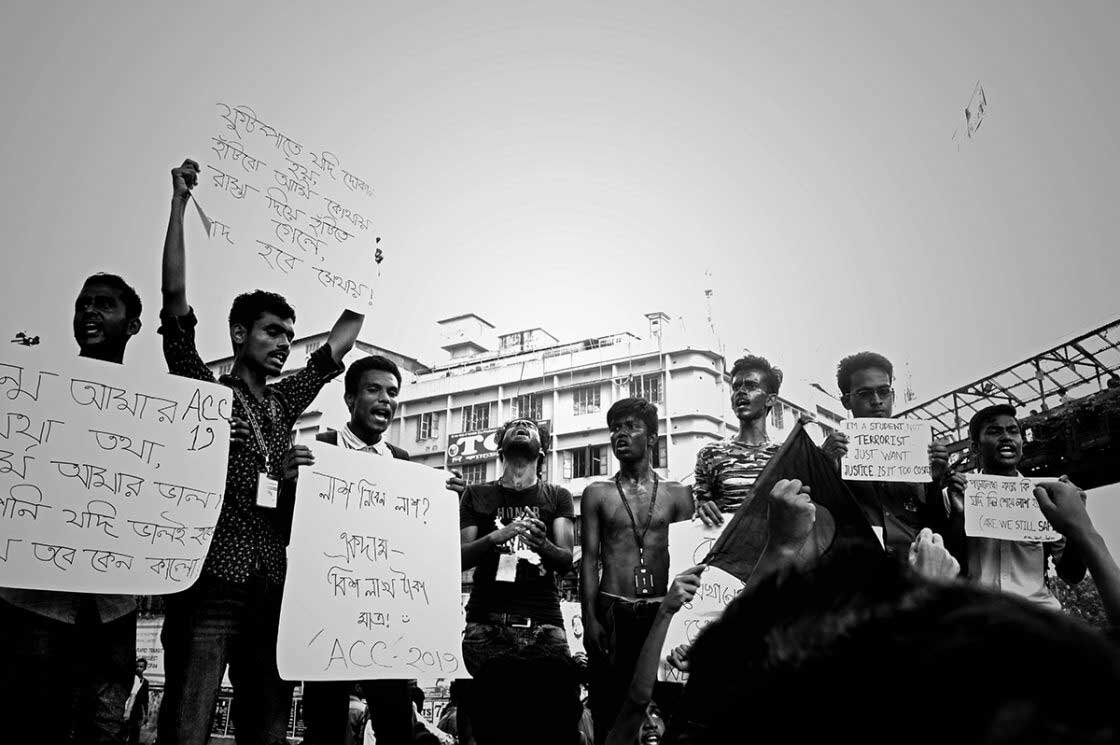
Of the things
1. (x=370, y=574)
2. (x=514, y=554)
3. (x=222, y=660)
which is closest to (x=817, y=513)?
(x=514, y=554)

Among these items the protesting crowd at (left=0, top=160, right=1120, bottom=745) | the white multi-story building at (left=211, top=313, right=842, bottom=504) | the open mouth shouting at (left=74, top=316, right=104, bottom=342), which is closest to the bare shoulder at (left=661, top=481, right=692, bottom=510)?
the protesting crowd at (left=0, top=160, right=1120, bottom=745)

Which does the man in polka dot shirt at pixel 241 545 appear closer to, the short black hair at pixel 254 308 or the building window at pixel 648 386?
the short black hair at pixel 254 308

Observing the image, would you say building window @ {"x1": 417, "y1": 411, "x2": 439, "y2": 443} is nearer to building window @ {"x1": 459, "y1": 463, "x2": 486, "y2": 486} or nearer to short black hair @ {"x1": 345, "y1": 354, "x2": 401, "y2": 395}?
building window @ {"x1": 459, "y1": 463, "x2": 486, "y2": 486}

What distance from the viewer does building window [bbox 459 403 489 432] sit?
124 ft

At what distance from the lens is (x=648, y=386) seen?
3553cm

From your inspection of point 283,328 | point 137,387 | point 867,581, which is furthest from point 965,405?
point 867,581

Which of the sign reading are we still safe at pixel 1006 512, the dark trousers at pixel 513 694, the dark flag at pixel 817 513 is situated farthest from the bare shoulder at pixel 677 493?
the sign reading are we still safe at pixel 1006 512

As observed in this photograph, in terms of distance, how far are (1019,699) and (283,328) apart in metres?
3.65

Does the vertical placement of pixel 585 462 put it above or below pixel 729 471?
above

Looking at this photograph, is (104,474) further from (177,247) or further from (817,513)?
(817,513)

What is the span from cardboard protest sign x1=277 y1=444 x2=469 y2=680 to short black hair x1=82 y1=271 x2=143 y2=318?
3.12 ft

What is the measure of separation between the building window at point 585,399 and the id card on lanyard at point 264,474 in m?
32.6

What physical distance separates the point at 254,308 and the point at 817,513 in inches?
110

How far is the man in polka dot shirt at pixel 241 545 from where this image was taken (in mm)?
3068
